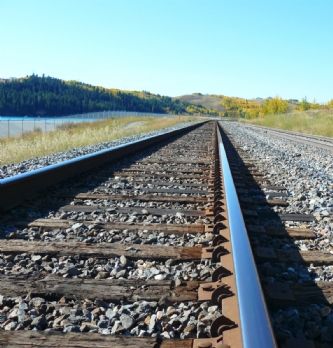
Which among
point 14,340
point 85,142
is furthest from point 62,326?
point 85,142

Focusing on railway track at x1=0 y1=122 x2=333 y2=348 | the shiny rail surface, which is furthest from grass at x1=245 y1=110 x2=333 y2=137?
railway track at x1=0 y1=122 x2=333 y2=348

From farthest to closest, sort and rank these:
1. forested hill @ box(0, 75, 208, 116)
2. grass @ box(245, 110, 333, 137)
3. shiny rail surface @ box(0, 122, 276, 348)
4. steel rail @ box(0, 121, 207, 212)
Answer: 1. forested hill @ box(0, 75, 208, 116)
2. grass @ box(245, 110, 333, 137)
3. steel rail @ box(0, 121, 207, 212)
4. shiny rail surface @ box(0, 122, 276, 348)

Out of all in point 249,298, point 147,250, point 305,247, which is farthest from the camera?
point 305,247

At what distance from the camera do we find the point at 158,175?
24.7 ft

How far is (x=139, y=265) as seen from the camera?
3.11 m

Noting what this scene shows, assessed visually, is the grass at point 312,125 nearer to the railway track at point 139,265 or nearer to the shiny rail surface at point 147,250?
the shiny rail surface at point 147,250

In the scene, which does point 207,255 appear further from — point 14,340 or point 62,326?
point 14,340

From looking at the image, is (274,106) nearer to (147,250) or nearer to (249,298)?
(147,250)

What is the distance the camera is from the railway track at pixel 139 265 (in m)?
2.02

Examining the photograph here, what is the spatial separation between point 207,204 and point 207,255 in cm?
195

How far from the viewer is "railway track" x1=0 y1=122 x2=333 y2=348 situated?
6.64 ft

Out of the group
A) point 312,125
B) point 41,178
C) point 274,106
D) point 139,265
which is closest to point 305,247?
point 139,265

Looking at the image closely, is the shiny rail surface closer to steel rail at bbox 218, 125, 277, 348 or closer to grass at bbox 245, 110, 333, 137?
steel rail at bbox 218, 125, 277, 348

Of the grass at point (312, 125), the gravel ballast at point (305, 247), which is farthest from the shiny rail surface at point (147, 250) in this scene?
the grass at point (312, 125)
